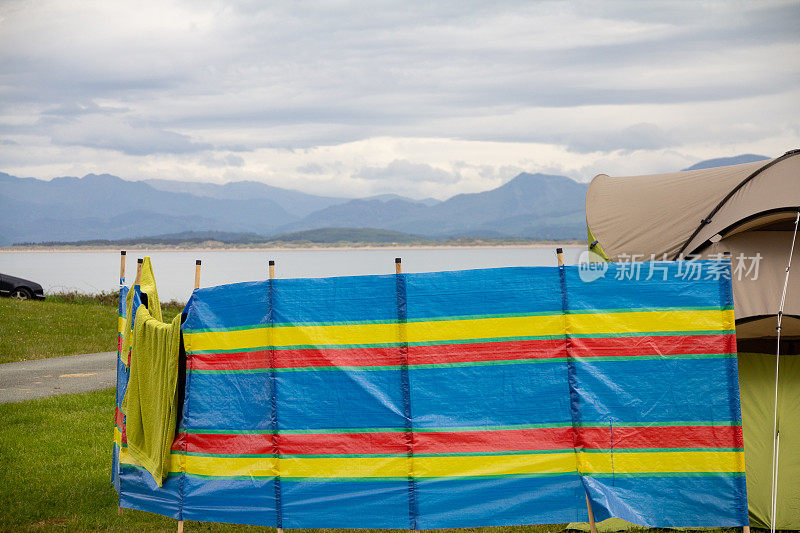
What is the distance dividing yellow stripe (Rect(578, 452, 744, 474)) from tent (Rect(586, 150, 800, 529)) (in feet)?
2.91

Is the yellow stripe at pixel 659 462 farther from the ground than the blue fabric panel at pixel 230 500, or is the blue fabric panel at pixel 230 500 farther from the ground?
the yellow stripe at pixel 659 462

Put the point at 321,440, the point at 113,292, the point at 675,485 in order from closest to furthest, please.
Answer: the point at 675,485
the point at 321,440
the point at 113,292

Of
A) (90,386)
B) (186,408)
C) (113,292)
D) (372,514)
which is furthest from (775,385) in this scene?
(113,292)

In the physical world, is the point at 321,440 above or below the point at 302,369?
below

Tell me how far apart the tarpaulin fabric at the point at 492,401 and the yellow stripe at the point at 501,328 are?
0.04ft

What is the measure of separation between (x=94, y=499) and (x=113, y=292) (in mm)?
23893

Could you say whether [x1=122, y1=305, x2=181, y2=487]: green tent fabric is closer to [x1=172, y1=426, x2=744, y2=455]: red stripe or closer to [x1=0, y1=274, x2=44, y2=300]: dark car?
[x1=172, y1=426, x2=744, y2=455]: red stripe

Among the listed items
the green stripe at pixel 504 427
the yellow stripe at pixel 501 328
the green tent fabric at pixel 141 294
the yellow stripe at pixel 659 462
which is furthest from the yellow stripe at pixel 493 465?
the green tent fabric at pixel 141 294

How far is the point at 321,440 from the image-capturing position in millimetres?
6977

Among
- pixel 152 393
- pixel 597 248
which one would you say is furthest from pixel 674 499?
pixel 152 393

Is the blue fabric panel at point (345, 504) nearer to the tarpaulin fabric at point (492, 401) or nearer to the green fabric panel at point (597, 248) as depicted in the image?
the tarpaulin fabric at point (492, 401)

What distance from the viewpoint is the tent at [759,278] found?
7137mm

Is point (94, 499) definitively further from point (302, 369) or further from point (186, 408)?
point (302, 369)

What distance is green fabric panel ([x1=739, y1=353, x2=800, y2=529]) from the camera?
282 inches
